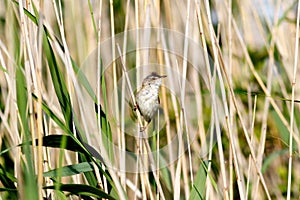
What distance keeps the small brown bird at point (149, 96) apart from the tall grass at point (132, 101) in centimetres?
2

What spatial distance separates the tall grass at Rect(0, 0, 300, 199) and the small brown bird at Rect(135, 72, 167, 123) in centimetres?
2

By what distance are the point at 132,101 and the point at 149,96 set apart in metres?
0.07

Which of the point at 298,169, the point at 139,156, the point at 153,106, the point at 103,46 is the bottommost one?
the point at 298,169

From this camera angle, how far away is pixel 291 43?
7.24 feet

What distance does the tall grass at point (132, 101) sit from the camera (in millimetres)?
1180

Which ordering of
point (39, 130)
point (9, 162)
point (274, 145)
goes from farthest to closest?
point (274, 145) → point (9, 162) → point (39, 130)

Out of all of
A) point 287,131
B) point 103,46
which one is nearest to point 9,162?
point 103,46

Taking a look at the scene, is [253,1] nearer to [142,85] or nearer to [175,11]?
[175,11]

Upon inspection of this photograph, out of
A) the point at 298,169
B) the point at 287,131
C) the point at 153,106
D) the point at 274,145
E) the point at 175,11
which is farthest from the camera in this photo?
the point at 274,145

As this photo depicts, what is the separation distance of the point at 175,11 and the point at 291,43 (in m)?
0.58

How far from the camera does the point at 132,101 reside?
4.61 feet

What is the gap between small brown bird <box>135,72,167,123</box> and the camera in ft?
4.68

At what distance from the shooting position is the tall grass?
118cm

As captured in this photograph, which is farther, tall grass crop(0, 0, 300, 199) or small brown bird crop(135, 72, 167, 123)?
small brown bird crop(135, 72, 167, 123)
